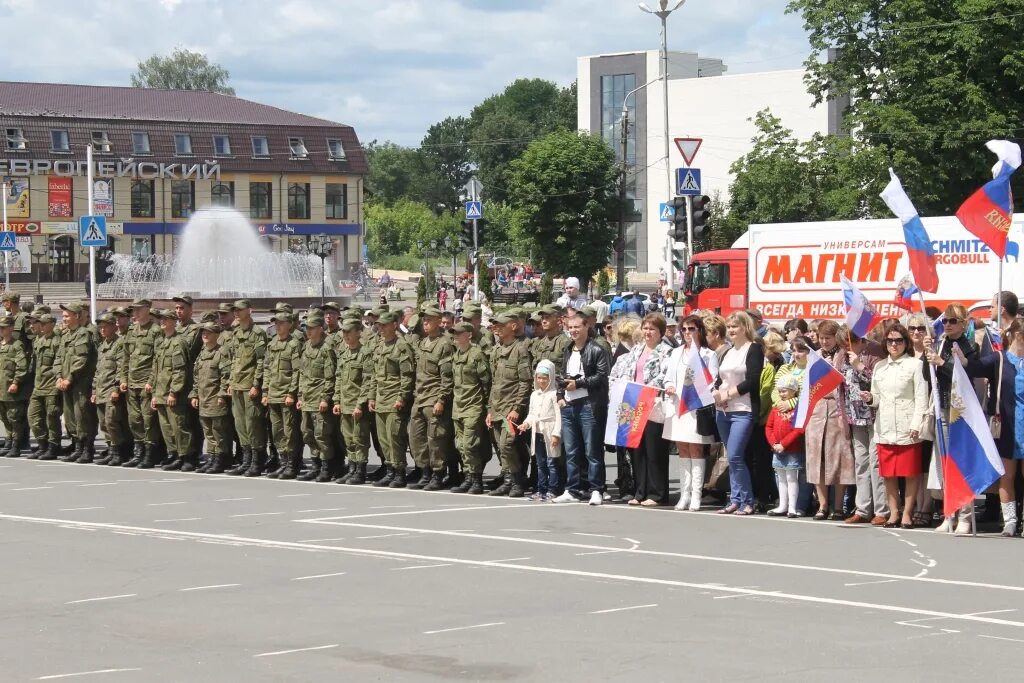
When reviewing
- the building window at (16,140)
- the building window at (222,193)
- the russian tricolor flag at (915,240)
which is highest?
the building window at (16,140)

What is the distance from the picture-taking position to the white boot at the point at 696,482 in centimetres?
1378

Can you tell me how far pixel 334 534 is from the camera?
39.9ft

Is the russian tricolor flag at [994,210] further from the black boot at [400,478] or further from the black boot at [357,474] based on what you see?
the black boot at [357,474]

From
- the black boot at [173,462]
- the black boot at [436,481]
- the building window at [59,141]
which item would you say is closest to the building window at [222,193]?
the building window at [59,141]

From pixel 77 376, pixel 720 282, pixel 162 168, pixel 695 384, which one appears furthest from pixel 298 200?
pixel 695 384

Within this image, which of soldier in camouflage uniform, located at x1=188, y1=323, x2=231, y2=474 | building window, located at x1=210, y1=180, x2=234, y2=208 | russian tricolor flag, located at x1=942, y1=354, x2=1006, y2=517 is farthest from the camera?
building window, located at x1=210, y1=180, x2=234, y2=208

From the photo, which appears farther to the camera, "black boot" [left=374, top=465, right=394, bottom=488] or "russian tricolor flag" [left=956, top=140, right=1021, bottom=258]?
"black boot" [left=374, top=465, right=394, bottom=488]

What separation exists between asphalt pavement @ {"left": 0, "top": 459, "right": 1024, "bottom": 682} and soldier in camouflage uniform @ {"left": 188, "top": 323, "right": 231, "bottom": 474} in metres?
3.32

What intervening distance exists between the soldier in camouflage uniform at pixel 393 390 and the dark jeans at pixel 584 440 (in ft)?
6.92

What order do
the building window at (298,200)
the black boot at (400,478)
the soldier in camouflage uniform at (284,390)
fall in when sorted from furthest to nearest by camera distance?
the building window at (298,200)
the soldier in camouflage uniform at (284,390)
the black boot at (400,478)

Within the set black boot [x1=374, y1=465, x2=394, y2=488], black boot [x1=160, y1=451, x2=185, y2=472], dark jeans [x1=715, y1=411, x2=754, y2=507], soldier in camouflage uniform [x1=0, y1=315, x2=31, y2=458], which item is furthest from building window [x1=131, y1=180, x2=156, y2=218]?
dark jeans [x1=715, y1=411, x2=754, y2=507]

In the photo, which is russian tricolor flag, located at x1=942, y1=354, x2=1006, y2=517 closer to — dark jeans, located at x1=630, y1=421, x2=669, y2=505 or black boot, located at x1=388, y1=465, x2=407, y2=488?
dark jeans, located at x1=630, y1=421, x2=669, y2=505

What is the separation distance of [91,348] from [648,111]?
84497 mm

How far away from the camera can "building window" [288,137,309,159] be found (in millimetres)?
89863
